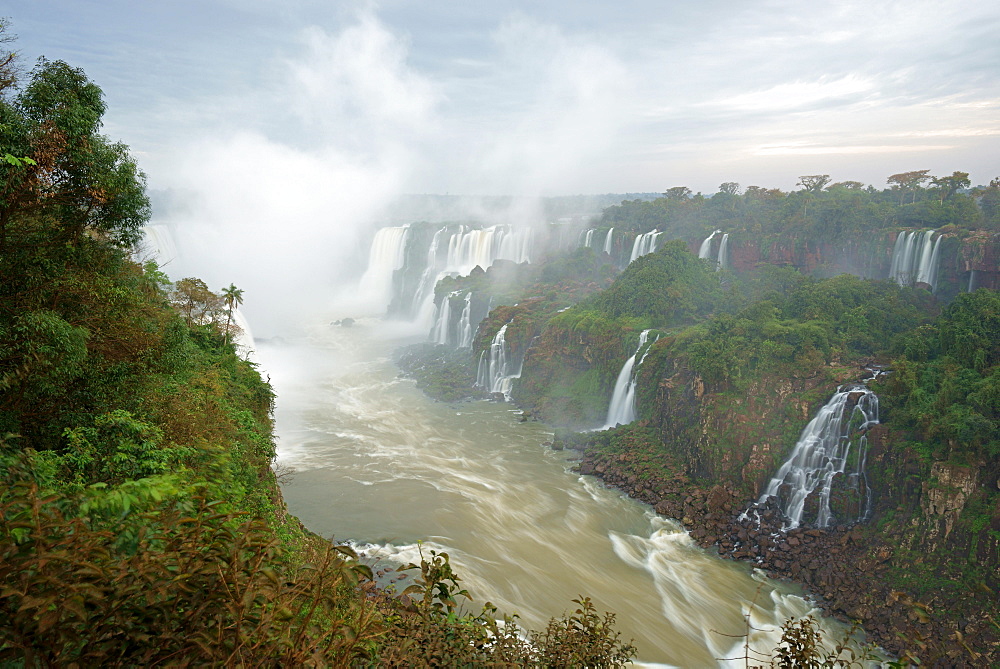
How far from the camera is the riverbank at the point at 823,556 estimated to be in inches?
514

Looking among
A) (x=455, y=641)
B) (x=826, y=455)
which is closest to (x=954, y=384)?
(x=826, y=455)

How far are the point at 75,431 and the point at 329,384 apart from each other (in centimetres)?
2922

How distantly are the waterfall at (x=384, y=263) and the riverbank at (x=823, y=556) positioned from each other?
48.5m

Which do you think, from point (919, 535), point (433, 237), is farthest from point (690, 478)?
point (433, 237)

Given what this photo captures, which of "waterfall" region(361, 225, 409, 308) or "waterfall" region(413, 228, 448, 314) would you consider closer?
"waterfall" region(413, 228, 448, 314)

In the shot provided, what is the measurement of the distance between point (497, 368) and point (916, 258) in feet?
83.4

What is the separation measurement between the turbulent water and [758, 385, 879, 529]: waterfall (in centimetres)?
378

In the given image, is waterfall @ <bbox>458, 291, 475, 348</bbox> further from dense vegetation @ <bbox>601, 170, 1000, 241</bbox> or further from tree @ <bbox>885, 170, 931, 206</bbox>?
tree @ <bbox>885, 170, 931, 206</bbox>

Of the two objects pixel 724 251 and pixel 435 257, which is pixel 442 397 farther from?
pixel 435 257

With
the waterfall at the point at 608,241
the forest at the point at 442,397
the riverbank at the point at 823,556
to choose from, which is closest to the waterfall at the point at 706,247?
the forest at the point at 442,397

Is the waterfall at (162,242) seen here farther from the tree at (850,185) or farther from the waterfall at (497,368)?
the tree at (850,185)

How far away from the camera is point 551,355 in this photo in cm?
3297

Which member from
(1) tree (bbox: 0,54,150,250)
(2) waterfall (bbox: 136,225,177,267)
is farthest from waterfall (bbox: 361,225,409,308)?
(1) tree (bbox: 0,54,150,250)

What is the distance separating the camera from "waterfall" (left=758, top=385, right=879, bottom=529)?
1803cm
